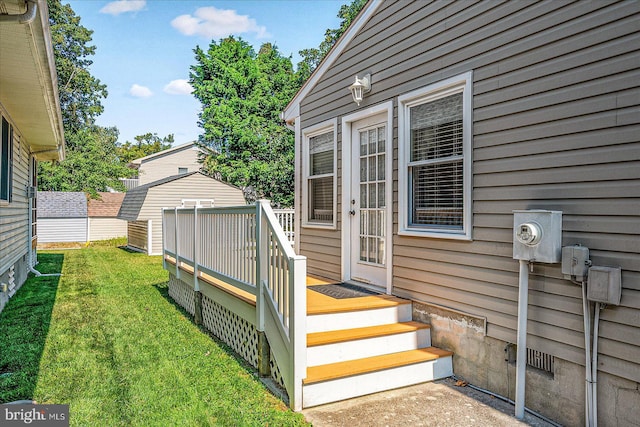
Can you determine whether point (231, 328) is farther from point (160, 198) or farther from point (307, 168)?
point (160, 198)

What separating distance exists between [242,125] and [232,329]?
1457 cm

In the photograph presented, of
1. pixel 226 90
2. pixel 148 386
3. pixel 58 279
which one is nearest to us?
pixel 148 386

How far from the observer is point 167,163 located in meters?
25.3

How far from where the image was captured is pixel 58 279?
940 cm

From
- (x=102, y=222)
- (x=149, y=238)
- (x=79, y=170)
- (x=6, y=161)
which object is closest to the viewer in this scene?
(x=6, y=161)

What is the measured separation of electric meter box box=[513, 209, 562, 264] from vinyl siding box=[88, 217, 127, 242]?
904 inches

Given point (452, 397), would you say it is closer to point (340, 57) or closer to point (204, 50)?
point (340, 57)

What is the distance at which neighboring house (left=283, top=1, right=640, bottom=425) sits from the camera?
2547 mm

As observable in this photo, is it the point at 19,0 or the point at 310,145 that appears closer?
the point at 19,0

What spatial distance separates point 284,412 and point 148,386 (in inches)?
50.8

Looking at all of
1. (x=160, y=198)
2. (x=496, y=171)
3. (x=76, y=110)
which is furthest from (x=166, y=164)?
(x=496, y=171)

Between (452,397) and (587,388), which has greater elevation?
(587,388)

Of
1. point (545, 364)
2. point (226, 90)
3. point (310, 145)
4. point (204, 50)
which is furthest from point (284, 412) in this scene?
point (204, 50)

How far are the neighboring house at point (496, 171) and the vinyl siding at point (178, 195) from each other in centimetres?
1211
